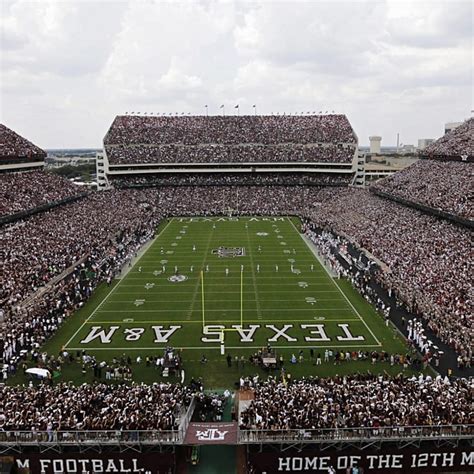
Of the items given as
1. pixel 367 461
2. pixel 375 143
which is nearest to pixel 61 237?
pixel 367 461

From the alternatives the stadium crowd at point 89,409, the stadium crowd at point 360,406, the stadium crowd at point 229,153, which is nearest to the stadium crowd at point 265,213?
the stadium crowd at point 360,406

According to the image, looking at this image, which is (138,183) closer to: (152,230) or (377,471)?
(152,230)

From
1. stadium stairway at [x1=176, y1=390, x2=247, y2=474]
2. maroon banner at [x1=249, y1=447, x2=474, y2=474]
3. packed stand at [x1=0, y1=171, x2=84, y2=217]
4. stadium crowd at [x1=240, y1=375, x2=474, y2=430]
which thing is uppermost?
packed stand at [x1=0, y1=171, x2=84, y2=217]

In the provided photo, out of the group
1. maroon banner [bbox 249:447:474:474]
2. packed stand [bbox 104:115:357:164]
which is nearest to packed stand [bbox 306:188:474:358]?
maroon banner [bbox 249:447:474:474]

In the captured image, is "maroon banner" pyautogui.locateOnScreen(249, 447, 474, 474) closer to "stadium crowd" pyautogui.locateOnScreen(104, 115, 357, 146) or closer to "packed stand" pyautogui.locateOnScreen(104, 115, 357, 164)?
"packed stand" pyautogui.locateOnScreen(104, 115, 357, 164)

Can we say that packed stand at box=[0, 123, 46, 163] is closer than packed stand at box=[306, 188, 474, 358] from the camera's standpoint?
No

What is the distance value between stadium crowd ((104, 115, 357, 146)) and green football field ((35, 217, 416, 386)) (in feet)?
126

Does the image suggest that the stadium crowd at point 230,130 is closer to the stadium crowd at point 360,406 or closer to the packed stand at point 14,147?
the packed stand at point 14,147

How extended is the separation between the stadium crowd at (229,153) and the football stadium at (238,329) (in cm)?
1212

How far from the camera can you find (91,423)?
42.5ft

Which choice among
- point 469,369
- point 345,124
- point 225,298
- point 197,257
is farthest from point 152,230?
point 345,124

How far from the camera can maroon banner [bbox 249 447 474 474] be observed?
1312cm

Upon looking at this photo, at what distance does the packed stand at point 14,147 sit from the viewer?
1819 inches

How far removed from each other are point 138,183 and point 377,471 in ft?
197
